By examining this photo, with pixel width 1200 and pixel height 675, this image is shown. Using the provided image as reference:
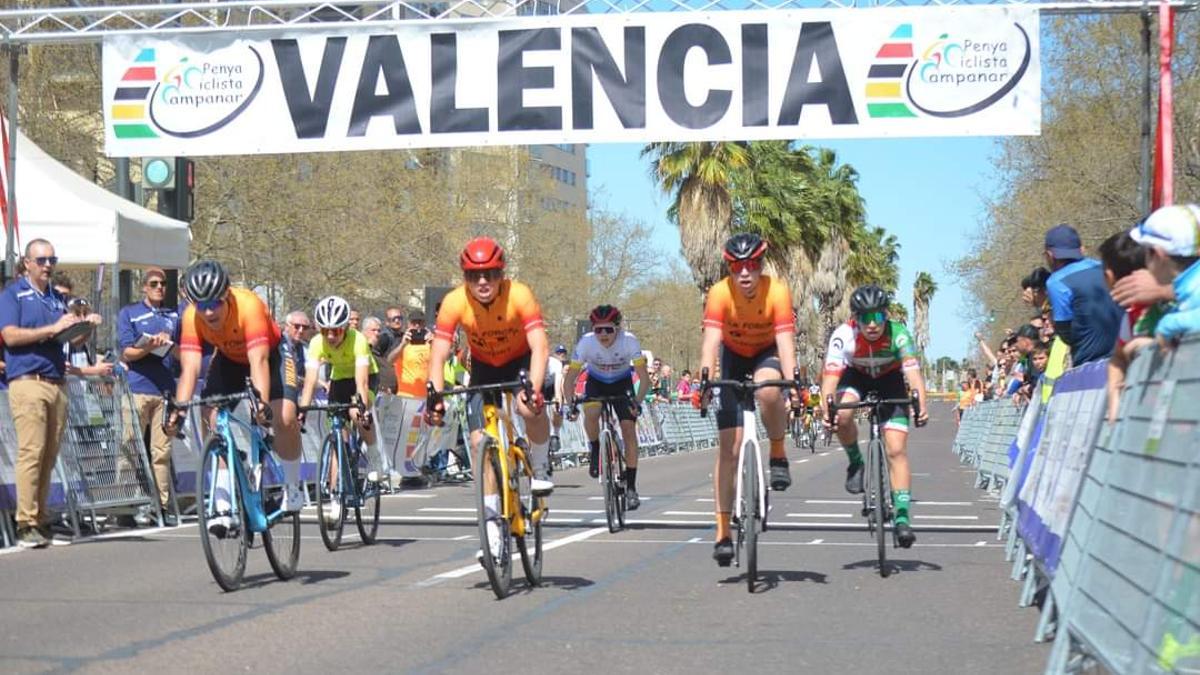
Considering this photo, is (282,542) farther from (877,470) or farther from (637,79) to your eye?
(637,79)

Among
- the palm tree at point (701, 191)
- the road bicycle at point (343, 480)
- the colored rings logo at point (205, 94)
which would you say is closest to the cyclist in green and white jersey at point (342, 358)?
the road bicycle at point (343, 480)

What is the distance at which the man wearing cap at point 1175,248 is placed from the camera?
701 centimetres

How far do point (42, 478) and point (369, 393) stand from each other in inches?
102

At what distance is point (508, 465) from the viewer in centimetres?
992

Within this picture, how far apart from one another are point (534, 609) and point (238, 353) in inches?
111

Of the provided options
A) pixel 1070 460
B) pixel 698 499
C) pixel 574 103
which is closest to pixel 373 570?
pixel 1070 460

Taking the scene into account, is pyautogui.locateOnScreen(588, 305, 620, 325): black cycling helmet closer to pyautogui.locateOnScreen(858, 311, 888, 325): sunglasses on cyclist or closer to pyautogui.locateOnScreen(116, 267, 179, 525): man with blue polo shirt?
pyautogui.locateOnScreen(116, 267, 179, 525): man with blue polo shirt

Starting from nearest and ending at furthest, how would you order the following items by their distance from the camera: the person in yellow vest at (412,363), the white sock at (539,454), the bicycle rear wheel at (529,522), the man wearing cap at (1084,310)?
the bicycle rear wheel at (529,522) < the man wearing cap at (1084,310) < the white sock at (539,454) < the person in yellow vest at (412,363)

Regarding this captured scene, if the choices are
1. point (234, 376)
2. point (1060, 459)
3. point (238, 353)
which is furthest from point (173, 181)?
point (1060, 459)

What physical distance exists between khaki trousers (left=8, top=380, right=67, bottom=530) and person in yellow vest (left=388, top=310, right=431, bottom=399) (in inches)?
360

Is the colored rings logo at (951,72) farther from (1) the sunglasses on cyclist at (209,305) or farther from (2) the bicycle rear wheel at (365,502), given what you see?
(1) the sunglasses on cyclist at (209,305)

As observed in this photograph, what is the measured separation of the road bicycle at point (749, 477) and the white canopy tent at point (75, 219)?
9.97 meters

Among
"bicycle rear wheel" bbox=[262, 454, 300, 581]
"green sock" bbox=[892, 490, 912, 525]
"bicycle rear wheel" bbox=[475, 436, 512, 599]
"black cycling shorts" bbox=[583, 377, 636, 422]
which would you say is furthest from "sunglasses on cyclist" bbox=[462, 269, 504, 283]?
"black cycling shorts" bbox=[583, 377, 636, 422]

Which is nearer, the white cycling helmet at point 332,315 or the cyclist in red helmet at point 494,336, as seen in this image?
the cyclist in red helmet at point 494,336
